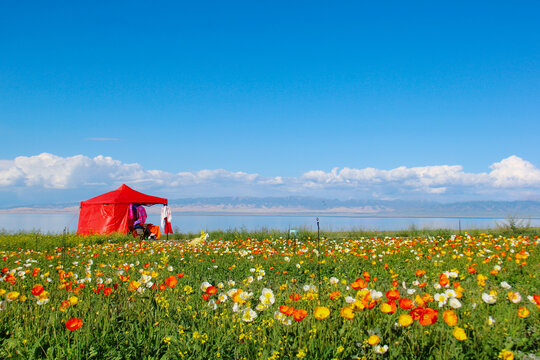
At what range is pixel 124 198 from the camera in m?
21.7

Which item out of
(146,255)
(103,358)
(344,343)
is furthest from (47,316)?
(146,255)

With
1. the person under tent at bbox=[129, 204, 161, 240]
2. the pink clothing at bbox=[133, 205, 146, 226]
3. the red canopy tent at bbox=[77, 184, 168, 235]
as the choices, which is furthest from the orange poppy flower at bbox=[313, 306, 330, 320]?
the pink clothing at bbox=[133, 205, 146, 226]

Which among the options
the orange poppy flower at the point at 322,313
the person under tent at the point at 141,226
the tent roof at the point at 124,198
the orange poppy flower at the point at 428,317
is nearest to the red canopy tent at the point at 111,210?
the tent roof at the point at 124,198

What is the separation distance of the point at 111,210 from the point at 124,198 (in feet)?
3.11

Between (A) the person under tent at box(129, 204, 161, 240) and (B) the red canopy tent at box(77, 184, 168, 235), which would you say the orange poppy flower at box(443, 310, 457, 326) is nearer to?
(A) the person under tent at box(129, 204, 161, 240)

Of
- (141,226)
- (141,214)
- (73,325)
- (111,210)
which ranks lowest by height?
(141,226)

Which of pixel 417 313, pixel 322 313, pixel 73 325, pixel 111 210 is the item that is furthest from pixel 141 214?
pixel 417 313

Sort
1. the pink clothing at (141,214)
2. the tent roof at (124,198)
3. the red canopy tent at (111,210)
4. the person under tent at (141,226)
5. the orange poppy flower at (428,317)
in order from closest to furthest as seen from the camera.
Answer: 1. the orange poppy flower at (428,317)
2. the person under tent at (141,226)
3. the red canopy tent at (111,210)
4. the tent roof at (124,198)
5. the pink clothing at (141,214)

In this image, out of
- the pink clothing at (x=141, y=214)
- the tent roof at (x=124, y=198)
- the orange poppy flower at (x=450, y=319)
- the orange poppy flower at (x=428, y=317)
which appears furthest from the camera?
the pink clothing at (x=141, y=214)

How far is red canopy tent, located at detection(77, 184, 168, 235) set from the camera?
847 inches

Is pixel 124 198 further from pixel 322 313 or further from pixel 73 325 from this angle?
pixel 322 313

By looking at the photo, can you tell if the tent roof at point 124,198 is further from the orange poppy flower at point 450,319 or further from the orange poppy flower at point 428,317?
the orange poppy flower at point 450,319

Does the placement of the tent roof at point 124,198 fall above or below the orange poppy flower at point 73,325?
above

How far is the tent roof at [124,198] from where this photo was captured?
70.9 feet
